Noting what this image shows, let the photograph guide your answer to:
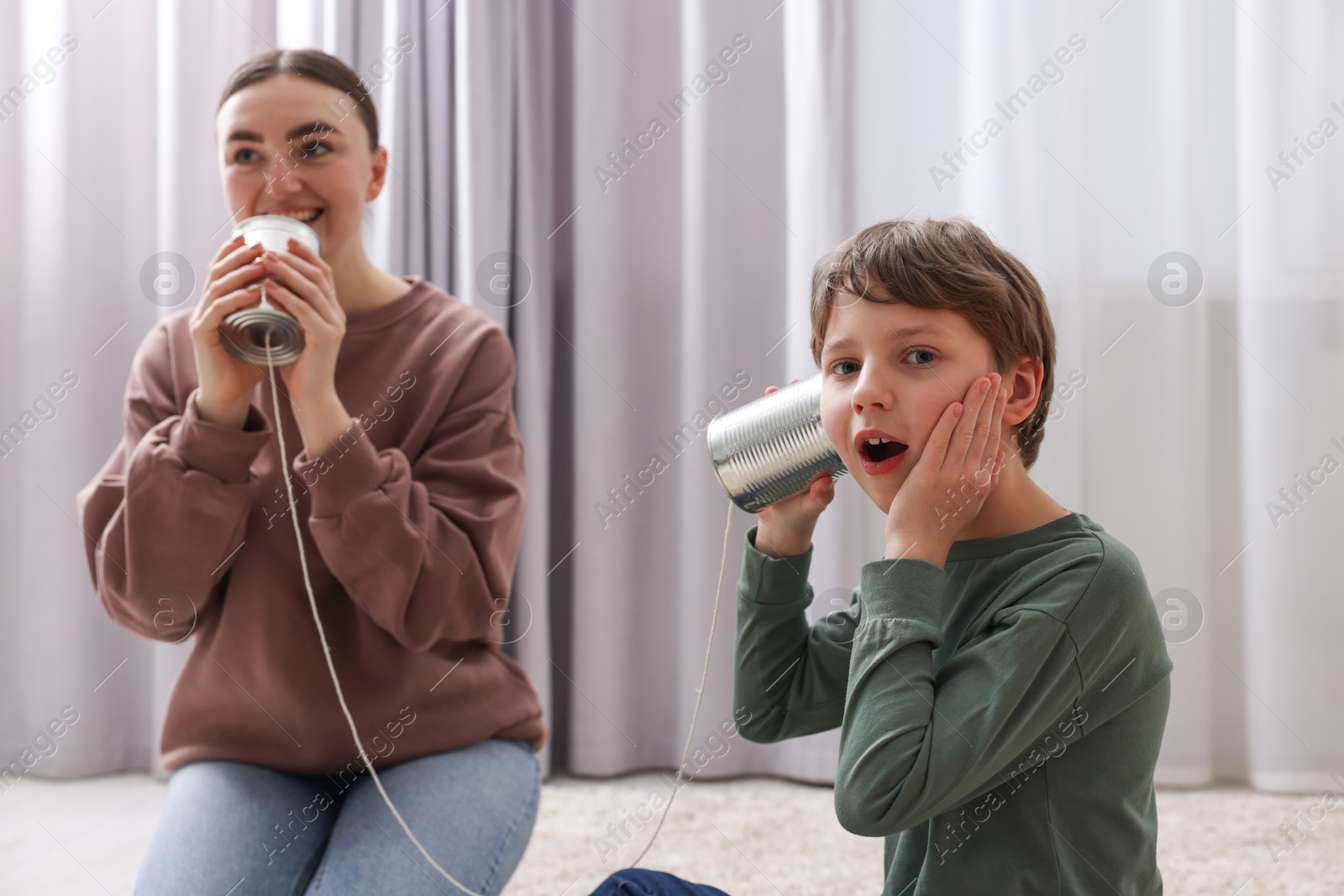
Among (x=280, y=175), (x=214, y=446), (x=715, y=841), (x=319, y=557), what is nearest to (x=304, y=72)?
(x=280, y=175)

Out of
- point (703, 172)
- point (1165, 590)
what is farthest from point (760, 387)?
point (1165, 590)

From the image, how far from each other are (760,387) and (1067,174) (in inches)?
28.2

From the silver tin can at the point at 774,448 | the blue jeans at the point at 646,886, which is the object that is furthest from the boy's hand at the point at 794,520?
the blue jeans at the point at 646,886

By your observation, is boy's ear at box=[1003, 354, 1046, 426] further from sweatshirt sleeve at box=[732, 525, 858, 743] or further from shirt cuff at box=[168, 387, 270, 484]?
shirt cuff at box=[168, 387, 270, 484]

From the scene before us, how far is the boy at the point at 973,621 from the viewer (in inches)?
26.1

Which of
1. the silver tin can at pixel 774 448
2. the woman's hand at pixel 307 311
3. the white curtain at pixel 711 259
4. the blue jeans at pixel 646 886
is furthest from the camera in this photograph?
the white curtain at pixel 711 259

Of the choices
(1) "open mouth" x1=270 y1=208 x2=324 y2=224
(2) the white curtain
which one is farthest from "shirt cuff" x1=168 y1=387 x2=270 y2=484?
(2) the white curtain

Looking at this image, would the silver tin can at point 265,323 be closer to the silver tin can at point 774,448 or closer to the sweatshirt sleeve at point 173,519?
the sweatshirt sleeve at point 173,519

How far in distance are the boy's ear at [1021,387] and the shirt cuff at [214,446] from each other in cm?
74

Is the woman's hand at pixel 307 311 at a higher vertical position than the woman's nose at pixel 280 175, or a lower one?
lower

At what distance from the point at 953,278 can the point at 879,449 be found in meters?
0.14

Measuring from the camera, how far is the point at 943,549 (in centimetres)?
72

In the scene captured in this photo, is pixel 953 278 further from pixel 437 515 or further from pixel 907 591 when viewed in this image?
pixel 437 515

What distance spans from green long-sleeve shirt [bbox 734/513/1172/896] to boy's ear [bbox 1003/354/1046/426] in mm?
86
